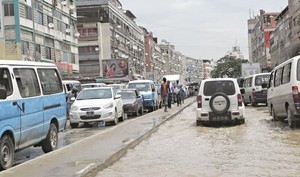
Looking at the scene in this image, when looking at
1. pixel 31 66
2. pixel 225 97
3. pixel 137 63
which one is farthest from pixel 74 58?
pixel 31 66

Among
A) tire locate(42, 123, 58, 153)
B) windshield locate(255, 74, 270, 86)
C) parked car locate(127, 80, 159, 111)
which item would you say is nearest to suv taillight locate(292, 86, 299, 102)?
tire locate(42, 123, 58, 153)

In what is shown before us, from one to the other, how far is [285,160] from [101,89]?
12053 millimetres

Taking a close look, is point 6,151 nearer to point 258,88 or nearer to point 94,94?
point 94,94

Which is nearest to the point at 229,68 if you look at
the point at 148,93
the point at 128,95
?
the point at 148,93

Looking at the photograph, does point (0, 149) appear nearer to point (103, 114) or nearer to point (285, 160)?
point (285, 160)

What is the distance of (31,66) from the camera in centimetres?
1020

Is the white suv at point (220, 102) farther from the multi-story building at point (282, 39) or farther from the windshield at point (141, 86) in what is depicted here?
the multi-story building at point (282, 39)

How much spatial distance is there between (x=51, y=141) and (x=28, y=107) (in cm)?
202

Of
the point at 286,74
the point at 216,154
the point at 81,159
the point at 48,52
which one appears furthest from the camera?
the point at 48,52

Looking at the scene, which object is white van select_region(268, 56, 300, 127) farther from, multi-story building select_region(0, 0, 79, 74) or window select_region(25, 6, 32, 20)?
window select_region(25, 6, 32, 20)

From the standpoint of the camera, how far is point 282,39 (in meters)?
76.5

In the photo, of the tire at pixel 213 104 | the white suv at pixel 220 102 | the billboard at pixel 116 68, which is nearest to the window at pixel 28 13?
the billboard at pixel 116 68

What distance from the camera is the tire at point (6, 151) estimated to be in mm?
8539

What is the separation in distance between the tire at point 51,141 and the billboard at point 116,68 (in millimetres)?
55225
